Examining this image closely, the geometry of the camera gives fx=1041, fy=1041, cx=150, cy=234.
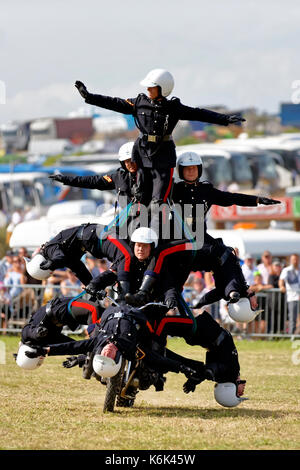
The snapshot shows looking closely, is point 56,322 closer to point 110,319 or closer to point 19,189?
point 110,319

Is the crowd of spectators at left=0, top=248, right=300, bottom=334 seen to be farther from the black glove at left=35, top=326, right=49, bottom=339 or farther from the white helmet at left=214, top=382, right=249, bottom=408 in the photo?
the black glove at left=35, top=326, right=49, bottom=339

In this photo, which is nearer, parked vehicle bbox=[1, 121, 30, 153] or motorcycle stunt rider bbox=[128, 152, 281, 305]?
motorcycle stunt rider bbox=[128, 152, 281, 305]

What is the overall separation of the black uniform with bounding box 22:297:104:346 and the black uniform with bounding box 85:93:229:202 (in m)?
1.43

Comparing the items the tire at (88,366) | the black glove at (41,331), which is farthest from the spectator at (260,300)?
the tire at (88,366)

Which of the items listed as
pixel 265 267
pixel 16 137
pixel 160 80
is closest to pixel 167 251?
pixel 160 80

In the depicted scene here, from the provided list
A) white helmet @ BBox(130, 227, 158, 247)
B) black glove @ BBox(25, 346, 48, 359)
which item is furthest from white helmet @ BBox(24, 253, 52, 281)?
white helmet @ BBox(130, 227, 158, 247)

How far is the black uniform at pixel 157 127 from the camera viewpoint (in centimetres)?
1141

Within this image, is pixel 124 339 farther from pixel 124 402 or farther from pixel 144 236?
pixel 124 402

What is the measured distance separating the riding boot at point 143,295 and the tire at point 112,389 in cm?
63

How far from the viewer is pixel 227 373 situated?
1111 cm

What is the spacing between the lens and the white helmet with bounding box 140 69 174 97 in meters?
11.2

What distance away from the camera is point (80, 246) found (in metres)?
11.4

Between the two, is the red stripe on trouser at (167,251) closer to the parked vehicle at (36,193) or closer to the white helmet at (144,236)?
the white helmet at (144,236)
